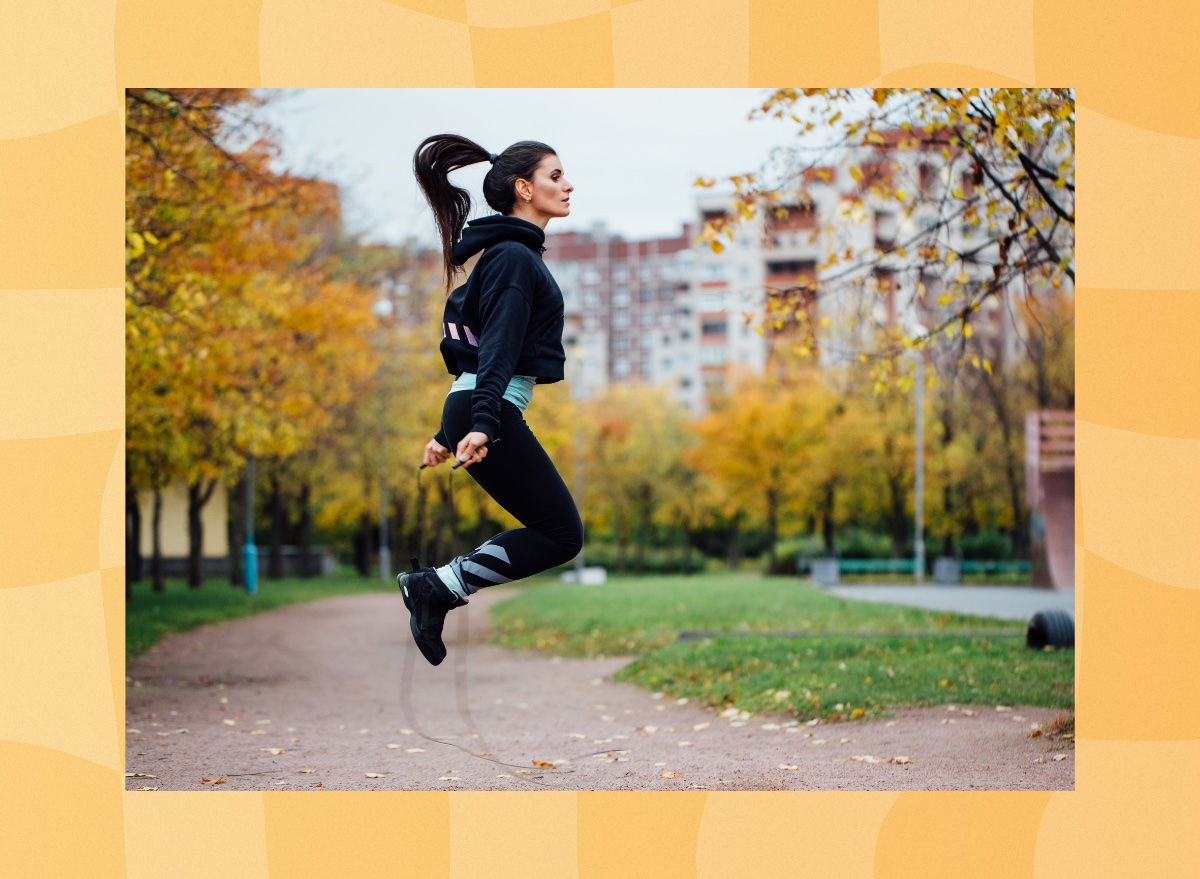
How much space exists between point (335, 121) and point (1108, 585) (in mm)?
14899

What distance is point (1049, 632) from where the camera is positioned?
9.73m

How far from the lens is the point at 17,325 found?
448 centimetres

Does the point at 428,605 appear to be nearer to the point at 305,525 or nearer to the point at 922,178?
the point at 922,178

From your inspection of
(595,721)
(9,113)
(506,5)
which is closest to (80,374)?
(9,113)

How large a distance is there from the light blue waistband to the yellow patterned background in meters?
1.24

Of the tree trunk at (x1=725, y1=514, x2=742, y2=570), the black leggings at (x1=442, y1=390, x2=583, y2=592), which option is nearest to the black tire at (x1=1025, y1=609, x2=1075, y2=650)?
the black leggings at (x1=442, y1=390, x2=583, y2=592)

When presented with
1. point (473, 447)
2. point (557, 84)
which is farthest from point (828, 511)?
point (473, 447)

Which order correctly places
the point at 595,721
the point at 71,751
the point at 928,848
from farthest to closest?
the point at 595,721 → the point at 71,751 → the point at 928,848

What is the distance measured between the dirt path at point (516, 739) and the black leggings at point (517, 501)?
1.34 metres

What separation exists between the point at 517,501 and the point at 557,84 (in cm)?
167

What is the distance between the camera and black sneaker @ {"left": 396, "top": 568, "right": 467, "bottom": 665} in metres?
4.05

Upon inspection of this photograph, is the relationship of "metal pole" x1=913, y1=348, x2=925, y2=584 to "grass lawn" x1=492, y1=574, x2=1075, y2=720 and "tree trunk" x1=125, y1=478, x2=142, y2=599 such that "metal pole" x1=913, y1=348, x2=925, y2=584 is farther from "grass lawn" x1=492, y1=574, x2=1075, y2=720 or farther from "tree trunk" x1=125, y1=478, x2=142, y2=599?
"tree trunk" x1=125, y1=478, x2=142, y2=599

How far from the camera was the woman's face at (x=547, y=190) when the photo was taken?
4.32 metres

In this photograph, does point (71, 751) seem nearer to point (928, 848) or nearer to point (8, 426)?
point (8, 426)
